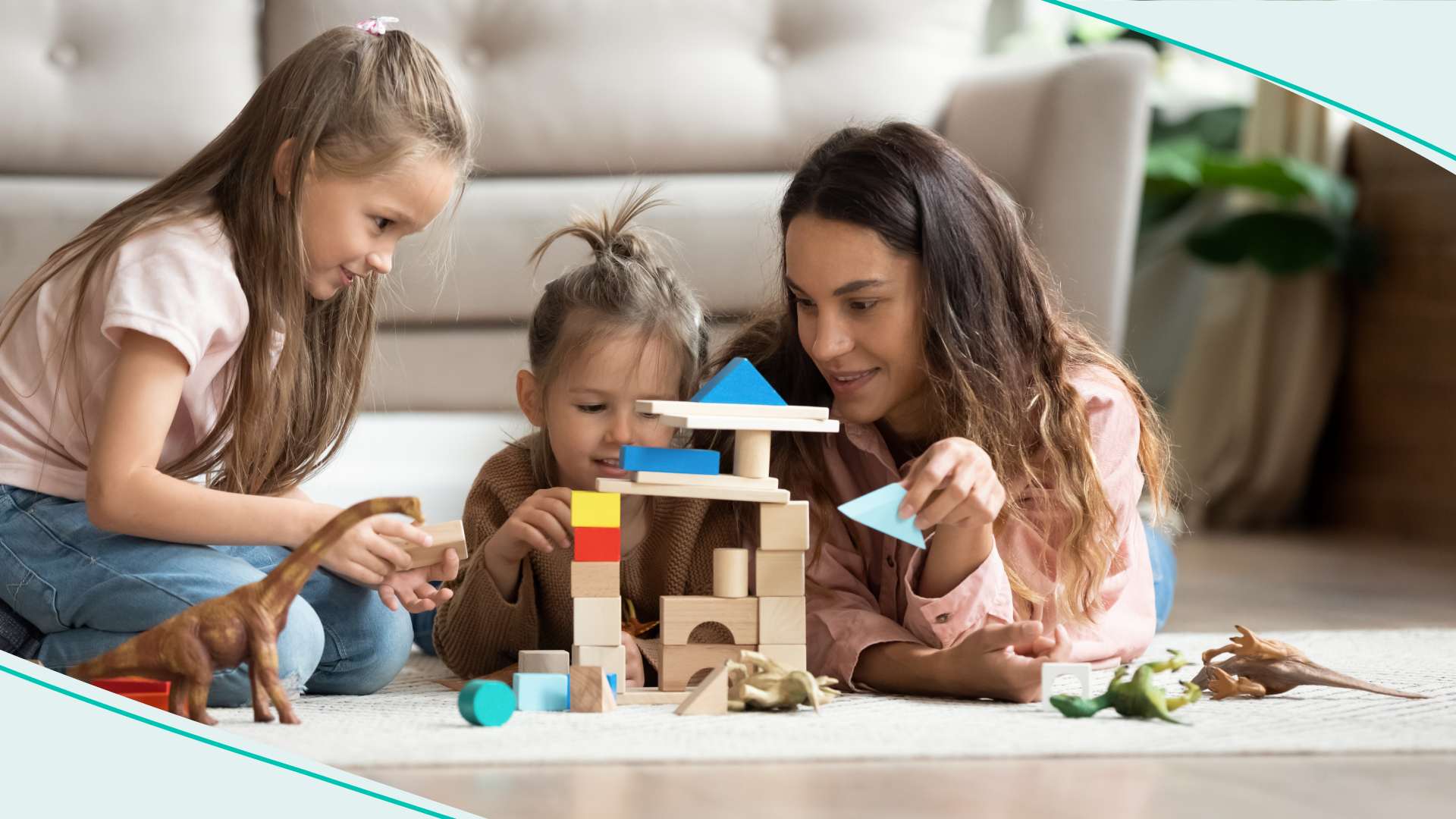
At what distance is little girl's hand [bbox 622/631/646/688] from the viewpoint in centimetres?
101

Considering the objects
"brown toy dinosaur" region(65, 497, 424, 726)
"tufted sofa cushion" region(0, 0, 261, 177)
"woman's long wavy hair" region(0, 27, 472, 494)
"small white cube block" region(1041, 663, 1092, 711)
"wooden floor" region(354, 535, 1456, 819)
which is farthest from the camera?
"tufted sofa cushion" region(0, 0, 261, 177)

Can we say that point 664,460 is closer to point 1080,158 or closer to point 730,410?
point 730,410

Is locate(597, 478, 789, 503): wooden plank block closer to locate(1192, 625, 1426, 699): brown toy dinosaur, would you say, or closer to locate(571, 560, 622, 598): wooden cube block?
locate(571, 560, 622, 598): wooden cube block

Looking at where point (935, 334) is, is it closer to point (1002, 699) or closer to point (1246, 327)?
point (1002, 699)

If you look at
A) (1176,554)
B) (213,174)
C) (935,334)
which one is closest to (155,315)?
(213,174)

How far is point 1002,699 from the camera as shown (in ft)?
3.22

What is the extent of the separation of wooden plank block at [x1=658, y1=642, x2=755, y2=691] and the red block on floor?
35 centimetres

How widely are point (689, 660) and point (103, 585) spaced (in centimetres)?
45

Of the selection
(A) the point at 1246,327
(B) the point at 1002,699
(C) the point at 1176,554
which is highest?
(A) the point at 1246,327

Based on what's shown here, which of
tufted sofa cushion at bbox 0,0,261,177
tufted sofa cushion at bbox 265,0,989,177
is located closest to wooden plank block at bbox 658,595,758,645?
tufted sofa cushion at bbox 265,0,989,177

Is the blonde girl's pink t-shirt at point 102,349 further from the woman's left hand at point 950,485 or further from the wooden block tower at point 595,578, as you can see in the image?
the woman's left hand at point 950,485

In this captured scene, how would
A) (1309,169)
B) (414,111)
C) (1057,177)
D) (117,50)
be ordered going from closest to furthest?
(414,111), (1057,177), (117,50), (1309,169)

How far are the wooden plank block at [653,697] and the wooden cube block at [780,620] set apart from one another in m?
0.08

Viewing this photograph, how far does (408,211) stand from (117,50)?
2.93 feet
